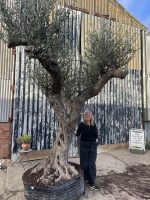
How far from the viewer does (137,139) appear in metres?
9.83

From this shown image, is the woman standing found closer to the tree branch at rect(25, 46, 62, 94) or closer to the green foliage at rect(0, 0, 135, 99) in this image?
the green foliage at rect(0, 0, 135, 99)

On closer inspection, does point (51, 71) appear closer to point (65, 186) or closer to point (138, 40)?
point (65, 186)

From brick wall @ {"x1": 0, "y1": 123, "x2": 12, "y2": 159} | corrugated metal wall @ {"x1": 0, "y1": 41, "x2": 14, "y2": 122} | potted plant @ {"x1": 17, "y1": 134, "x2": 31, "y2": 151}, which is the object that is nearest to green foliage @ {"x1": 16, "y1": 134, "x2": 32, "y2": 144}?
potted plant @ {"x1": 17, "y1": 134, "x2": 31, "y2": 151}

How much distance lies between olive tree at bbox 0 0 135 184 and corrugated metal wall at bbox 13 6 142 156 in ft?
5.95

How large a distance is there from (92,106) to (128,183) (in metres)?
3.42

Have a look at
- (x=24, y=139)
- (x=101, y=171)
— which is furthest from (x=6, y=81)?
(x=101, y=171)

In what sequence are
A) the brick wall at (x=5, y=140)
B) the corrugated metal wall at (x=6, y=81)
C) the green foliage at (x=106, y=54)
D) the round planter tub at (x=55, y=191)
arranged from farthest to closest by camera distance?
the corrugated metal wall at (x=6, y=81)
the brick wall at (x=5, y=140)
the green foliage at (x=106, y=54)
the round planter tub at (x=55, y=191)

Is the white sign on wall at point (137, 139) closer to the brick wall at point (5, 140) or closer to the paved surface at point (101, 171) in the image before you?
the paved surface at point (101, 171)

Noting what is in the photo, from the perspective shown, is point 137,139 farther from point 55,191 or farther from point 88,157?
point 55,191

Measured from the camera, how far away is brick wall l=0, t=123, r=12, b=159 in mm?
7855

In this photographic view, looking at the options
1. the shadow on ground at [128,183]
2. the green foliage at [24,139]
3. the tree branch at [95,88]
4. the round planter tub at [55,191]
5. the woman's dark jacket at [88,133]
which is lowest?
the shadow on ground at [128,183]

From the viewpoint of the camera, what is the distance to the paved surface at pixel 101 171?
5766 millimetres

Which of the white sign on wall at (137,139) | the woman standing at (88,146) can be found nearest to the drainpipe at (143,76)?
the white sign on wall at (137,139)

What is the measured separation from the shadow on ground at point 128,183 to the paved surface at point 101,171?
0.17 m
